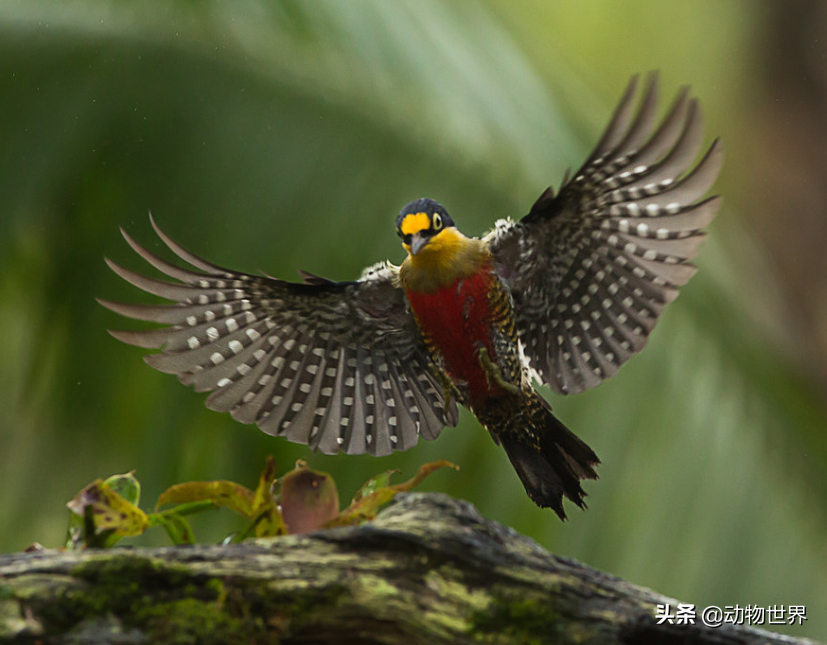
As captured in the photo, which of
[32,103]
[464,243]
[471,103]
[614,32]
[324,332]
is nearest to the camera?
[464,243]

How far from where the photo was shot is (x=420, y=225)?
8.80 ft

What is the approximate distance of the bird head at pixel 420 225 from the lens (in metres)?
2.67

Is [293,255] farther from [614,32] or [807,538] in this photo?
[614,32]

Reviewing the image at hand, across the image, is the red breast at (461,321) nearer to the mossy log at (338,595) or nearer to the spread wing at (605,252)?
the spread wing at (605,252)

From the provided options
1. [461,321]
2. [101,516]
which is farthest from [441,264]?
[101,516]

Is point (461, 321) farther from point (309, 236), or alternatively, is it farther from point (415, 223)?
point (309, 236)

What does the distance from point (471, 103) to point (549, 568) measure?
2830 millimetres

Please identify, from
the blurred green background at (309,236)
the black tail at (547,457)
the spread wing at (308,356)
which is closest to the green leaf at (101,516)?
the spread wing at (308,356)

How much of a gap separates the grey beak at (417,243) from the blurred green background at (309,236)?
153cm

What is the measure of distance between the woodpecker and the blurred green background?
3.22 feet

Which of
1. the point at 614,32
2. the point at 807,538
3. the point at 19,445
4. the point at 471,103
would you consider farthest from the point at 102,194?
the point at 614,32

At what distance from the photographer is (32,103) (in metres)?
4.04

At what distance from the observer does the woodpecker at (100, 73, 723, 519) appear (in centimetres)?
285

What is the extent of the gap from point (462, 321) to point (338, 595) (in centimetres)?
115
